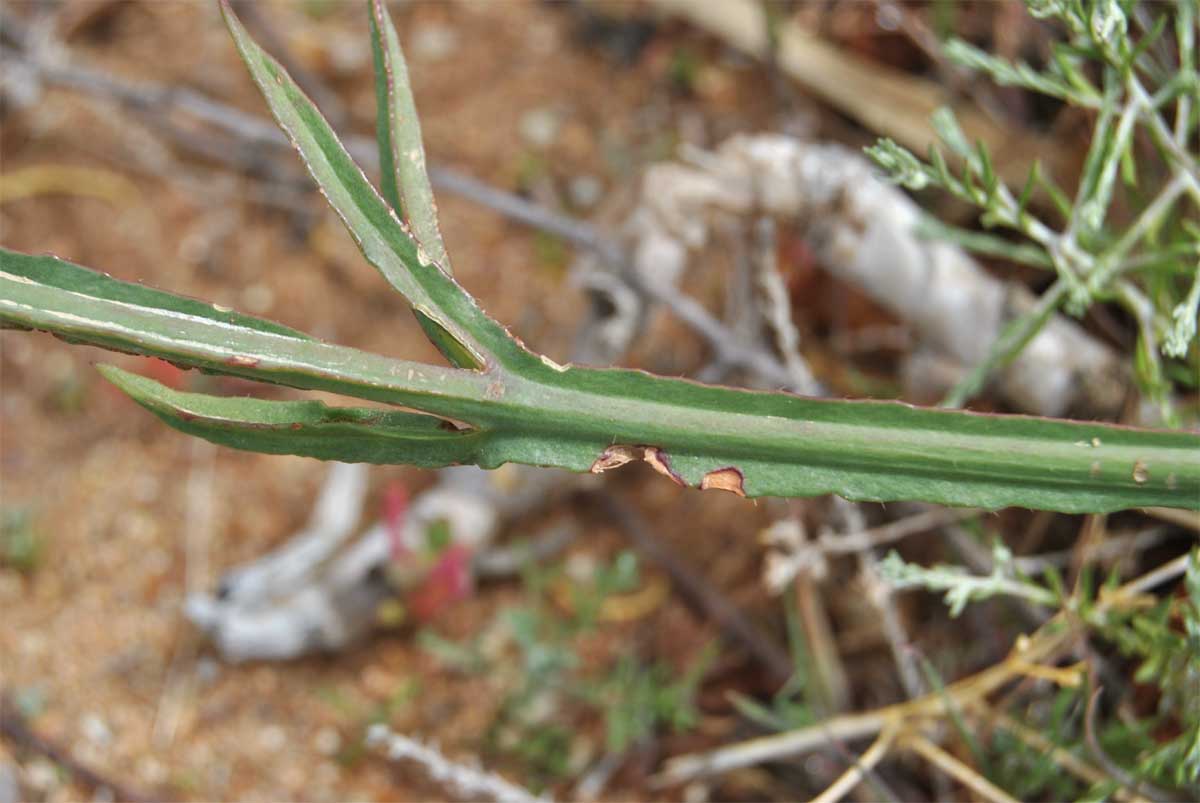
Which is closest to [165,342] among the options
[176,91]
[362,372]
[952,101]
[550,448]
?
[362,372]

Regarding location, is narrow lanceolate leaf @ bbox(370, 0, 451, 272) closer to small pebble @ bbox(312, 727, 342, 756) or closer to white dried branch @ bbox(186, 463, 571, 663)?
white dried branch @ bbox(186, 463, 571, 663)

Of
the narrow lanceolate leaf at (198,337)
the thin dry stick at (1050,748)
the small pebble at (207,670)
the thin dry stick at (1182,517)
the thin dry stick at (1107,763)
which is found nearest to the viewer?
the narrow lanceolate leaf at (198,337)

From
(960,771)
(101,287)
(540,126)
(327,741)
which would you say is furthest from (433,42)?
(960,771)

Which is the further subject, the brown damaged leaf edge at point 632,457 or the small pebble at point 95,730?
the small pebble at point 95,730

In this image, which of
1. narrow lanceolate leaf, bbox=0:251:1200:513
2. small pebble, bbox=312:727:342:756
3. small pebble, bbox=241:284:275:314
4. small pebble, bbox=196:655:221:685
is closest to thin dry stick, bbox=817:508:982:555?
narrow lanceolate leaf, bbox=0:251:1200:513

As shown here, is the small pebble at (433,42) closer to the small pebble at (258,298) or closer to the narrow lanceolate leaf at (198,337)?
the small pebble at (258,298)

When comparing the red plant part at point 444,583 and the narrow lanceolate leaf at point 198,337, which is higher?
the red plant part at point 444,583

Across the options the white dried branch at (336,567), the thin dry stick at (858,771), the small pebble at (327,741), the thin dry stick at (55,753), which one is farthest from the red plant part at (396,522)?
the thin dry stick at (858,771)

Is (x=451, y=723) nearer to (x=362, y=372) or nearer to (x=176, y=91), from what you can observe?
(x=362, y=372)
